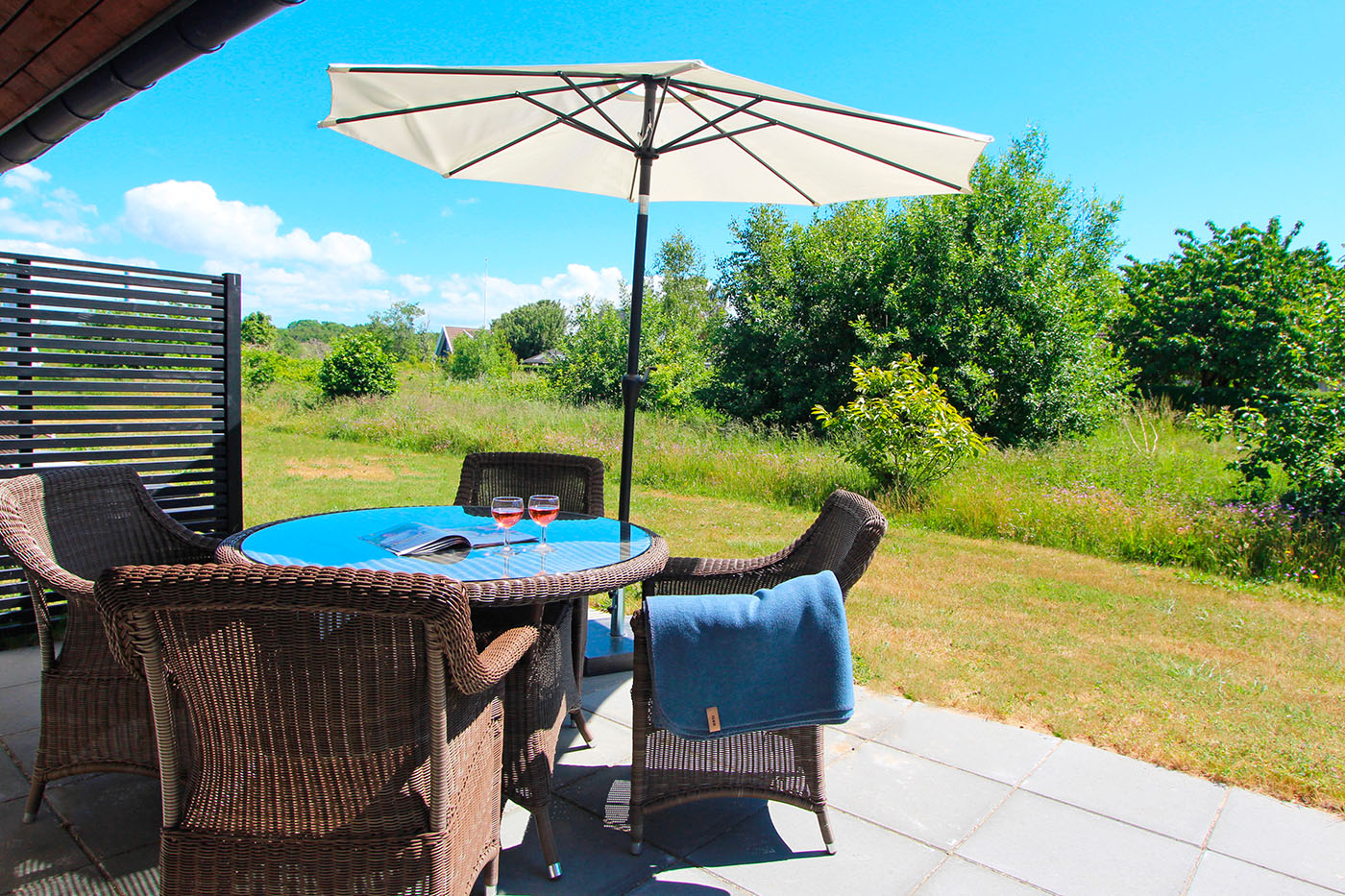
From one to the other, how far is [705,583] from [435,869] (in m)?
1.29

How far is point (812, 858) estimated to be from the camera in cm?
203

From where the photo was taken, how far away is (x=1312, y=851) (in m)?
2.11

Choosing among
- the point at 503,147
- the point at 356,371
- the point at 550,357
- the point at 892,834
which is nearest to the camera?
the point at 892,834

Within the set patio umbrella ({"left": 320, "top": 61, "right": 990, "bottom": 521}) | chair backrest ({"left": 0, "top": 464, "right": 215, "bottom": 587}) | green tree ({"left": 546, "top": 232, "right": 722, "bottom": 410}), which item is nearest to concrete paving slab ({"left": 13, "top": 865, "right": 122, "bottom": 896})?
chair backrest ({"left": 0, "top": 464, "right": 215, "bottom": 587})

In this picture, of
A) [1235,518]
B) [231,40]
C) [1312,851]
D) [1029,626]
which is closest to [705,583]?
[1312,851]

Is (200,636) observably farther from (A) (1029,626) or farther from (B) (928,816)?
(A) (1029,626)

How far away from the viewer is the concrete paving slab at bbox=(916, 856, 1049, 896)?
1882mm

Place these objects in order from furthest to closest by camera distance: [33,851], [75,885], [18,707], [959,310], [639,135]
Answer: [959,310]
[639,135]
[18,707]
[33,851]
[75,885]

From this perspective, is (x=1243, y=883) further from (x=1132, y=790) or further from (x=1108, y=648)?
(x=1108, y=648)

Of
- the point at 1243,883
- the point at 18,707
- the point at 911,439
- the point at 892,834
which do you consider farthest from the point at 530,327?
the point at 1243,883

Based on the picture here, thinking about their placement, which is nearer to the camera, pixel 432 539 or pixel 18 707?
pixel 432 539

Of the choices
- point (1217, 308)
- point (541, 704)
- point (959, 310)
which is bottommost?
point (541, 704)

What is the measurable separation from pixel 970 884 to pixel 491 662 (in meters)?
1.32

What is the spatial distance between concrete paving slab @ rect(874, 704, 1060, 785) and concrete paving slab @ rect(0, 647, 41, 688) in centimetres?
322
